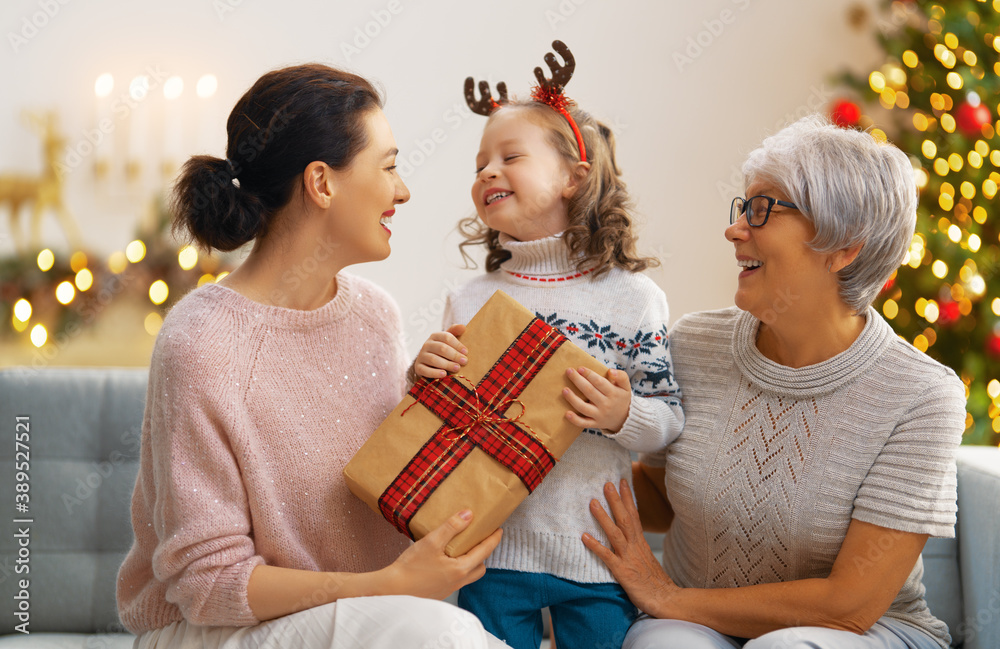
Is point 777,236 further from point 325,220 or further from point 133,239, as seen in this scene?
point 133,239

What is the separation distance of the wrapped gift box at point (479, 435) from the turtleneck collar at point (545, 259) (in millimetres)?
240

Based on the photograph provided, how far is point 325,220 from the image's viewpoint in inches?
61.7

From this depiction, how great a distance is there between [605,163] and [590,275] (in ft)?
1.00

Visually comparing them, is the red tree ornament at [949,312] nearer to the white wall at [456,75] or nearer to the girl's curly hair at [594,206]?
the white wall at [456,75]

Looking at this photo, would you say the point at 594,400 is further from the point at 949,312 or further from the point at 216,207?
the point at 949,312

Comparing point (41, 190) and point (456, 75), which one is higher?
point (456, 75)

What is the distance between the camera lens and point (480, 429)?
56.7 inches

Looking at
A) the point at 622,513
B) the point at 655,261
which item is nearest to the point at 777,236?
the point at 655,261

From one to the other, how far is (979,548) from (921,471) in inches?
26.5

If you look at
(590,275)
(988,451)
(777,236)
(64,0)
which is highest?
(64,0)

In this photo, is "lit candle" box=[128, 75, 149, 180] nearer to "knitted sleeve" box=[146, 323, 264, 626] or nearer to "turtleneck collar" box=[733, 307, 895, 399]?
"knitted sleeve" box=[146, 323, 264, 626]

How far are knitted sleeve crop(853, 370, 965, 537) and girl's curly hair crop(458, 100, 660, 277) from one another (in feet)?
2.02

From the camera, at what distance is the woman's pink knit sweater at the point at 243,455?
1351 millimetres

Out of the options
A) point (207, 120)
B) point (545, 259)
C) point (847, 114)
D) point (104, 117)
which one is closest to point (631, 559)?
point (545, 259)
